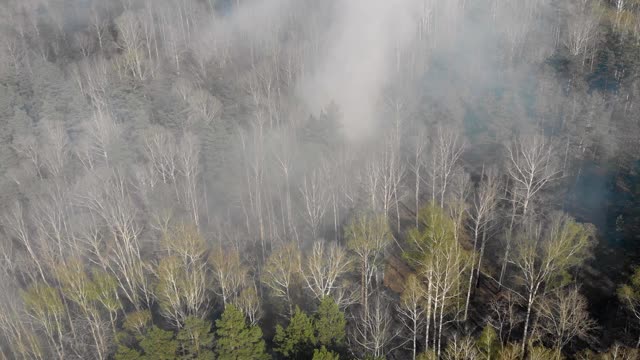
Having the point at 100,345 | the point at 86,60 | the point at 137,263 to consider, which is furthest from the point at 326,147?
the point at 86,60

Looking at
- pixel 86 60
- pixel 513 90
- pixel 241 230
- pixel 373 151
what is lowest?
pixel 241 230

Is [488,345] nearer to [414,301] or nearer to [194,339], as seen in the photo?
[414,301]

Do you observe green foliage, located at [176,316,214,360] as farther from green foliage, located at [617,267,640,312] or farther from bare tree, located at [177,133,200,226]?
green foliage, located at [617,267,640,312]

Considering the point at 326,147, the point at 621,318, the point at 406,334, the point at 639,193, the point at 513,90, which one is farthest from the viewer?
the point at 513,90

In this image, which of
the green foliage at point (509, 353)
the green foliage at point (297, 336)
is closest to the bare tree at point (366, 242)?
the green foliage at point (297, 336)

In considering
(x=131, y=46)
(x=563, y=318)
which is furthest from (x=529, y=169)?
(x=131, y=46)

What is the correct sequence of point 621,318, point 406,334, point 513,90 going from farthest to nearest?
1. point 513,90
2. point 406,334
3. point 621,318

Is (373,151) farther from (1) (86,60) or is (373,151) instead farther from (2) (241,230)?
(1) (86,60)
